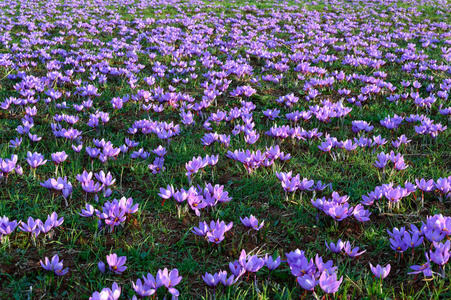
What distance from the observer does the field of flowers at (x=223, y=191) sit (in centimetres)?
225

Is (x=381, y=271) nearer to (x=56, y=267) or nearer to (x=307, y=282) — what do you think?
(x=307, y=282)

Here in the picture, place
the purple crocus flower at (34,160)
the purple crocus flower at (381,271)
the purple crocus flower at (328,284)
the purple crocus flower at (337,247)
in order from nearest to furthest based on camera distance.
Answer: the purple crocus flower at (328,284) < the purple crocus flower at (381,271) < the purple crocus flower at (337,247) < the purple crocus flower at (34,160)

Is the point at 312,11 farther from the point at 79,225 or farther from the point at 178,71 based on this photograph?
the point at 79,225

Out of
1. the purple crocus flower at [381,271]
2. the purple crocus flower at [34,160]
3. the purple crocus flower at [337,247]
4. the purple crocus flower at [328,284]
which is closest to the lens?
the purple crocus flower at [328,284]

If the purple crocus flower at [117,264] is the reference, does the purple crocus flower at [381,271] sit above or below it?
above

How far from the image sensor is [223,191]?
340 cm

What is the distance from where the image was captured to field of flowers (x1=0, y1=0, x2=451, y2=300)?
88.7 inches

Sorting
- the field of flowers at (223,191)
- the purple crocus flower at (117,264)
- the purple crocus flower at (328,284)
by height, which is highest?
the purple crocus flower at (328,284)

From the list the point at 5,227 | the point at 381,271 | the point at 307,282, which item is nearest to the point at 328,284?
the point at 307,282

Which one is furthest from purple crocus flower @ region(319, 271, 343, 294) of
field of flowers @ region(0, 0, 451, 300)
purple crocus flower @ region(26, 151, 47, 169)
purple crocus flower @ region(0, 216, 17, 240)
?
purple crocus flower @ region(26, 151, 47, 169)

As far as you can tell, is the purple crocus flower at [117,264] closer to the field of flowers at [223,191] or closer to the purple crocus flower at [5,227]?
the field of flowers at [223,191]

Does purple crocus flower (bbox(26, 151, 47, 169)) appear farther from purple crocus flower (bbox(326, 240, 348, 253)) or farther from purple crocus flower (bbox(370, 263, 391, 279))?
purple crocus flower (bbox(370, 263, 391, 279))

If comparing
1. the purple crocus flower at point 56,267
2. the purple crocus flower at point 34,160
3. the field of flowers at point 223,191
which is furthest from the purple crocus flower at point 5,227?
the purple crocus flower at point 34,160

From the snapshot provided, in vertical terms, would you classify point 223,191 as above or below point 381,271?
below
